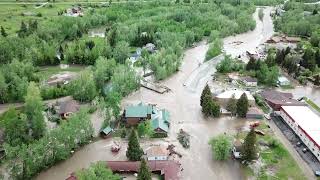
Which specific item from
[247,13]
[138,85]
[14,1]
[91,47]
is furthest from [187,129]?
[14,1]

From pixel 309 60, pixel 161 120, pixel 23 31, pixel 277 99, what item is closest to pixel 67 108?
pixel 161 120

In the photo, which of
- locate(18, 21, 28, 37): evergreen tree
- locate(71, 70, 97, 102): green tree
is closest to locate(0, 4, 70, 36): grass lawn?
locate(18, 21, 28, 37): evergreen tree

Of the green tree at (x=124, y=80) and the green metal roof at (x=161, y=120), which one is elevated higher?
the green tree at (x=124, y=80)

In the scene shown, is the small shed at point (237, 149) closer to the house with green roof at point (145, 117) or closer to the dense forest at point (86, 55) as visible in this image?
the house with green roof at point (145, 117)

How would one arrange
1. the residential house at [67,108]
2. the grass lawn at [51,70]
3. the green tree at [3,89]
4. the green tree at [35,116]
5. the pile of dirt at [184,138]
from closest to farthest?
the green tree at [35,116] < the pile of dirt at [184,138] < the residential house at [67,108] < the green tree at [3,89] < the grass lawn at [51,70]

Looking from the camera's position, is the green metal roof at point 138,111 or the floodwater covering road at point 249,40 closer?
the green metal roof at point 138,111

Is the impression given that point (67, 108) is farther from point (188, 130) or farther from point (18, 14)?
point (18, 14)

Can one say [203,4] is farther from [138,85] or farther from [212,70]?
[138,85]

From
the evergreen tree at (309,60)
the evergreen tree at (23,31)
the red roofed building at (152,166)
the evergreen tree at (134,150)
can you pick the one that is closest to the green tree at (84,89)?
the evergreen tree at (134,150)
